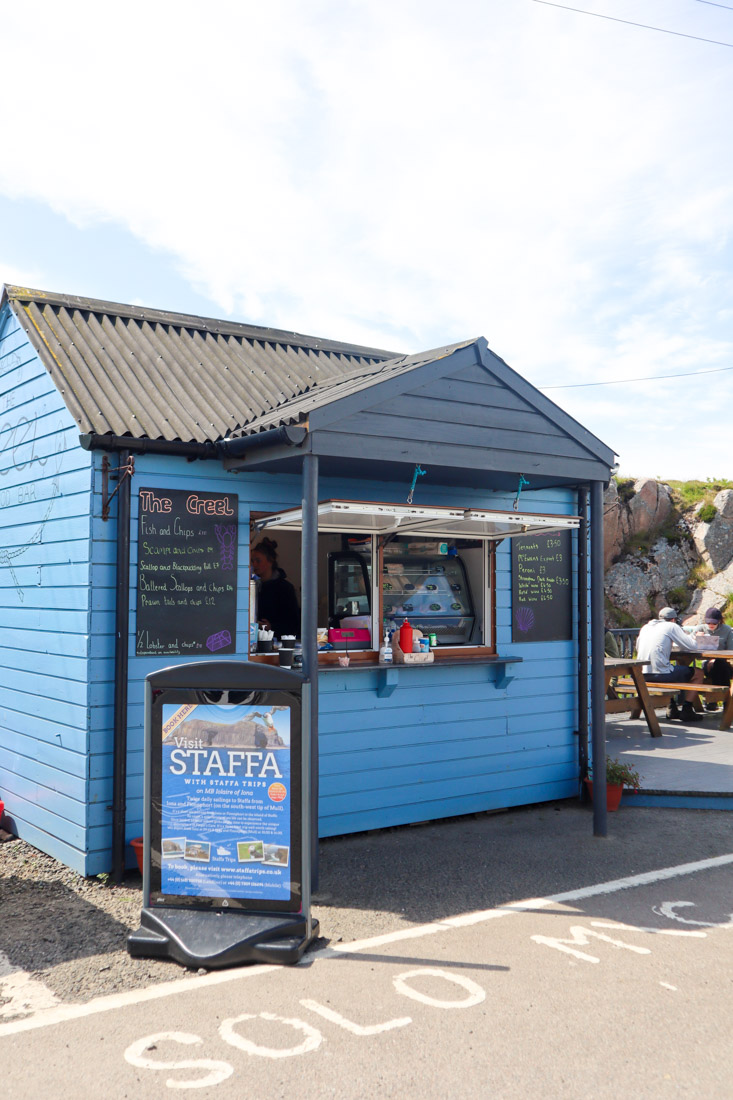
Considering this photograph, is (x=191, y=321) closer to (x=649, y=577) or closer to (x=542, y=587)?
(x=542, y=587)

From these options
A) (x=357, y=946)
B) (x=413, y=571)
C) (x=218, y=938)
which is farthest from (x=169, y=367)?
(x=357, y=946)

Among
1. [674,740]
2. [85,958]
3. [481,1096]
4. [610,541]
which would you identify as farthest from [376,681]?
[610,541]

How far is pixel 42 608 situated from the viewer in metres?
6.27

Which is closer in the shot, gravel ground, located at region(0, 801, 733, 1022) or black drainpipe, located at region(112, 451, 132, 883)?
gravel ground, located at region(0, 801, 733, 1022)

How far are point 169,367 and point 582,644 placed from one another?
4340 millimetres

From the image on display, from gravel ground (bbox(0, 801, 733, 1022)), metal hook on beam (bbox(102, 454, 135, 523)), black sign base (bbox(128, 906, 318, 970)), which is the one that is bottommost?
gravel ground (bbox(0, 801, 733, 1022))

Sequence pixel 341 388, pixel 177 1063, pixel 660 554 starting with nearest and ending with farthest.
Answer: pixel 177 1063 < pixel 341 388 < pixel 660 554

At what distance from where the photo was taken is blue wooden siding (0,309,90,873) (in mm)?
5676

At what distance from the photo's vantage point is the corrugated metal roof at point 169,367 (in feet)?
19.3

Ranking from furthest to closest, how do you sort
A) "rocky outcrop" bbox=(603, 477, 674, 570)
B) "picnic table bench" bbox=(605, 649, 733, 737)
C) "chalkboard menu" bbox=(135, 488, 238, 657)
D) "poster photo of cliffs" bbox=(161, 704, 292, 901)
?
"rocky outcrop" bbox=(603, 477, 674, 570)
"picnic table bench" bbox=(605, 649, 733, 737)
"chalkboard menu" bbox=(135, 488, 238, 657)
"poster photo of cliffs" bbox=(161, 704, 292, 901)

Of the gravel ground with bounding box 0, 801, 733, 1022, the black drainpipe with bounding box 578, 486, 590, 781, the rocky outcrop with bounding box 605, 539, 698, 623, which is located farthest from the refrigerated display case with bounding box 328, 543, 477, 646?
the rocky outcrop with bounding box 605, 539, 698, 623

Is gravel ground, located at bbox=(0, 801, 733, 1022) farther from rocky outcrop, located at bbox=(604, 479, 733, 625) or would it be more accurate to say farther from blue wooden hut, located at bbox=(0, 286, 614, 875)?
rocky outcrop, located at bbox=(604, 479, 733, 625)

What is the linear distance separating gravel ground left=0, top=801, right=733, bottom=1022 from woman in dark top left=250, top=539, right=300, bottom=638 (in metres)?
1.71

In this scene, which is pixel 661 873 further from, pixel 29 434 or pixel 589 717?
pixel 29 434
